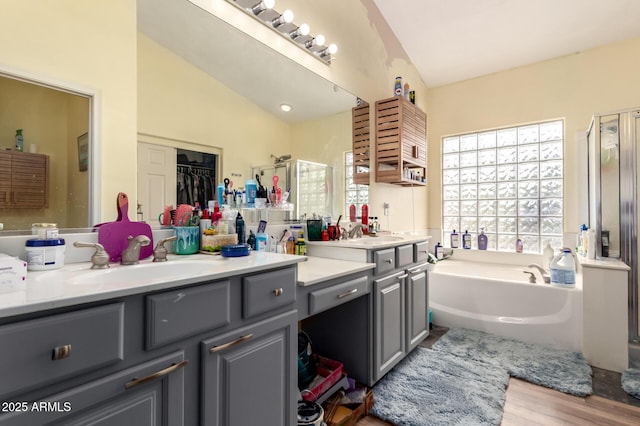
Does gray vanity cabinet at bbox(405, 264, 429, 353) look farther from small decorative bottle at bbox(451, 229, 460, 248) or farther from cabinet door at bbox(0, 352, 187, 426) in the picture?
cabinet door at bbox(0, 352, 187, 426)

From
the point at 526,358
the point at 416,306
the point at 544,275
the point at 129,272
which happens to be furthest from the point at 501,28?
the point at 129,272

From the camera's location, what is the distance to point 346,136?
2.54 m

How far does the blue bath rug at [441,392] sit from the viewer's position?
1.62m

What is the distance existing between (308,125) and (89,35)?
1.31 meters

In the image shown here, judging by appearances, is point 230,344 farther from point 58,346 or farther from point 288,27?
point 288,27

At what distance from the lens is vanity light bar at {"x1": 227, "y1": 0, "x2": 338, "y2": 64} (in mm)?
1769

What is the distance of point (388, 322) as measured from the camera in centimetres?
194

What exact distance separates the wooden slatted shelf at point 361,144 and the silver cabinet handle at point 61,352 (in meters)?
2.21

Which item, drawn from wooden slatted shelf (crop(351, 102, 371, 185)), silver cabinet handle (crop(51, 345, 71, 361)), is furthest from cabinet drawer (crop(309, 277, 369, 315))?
wooden slatted shelf (crop(351, 102, 371, 185))

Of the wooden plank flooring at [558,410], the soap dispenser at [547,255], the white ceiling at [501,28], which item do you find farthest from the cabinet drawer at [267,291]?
the soap dispenser at [547,255]

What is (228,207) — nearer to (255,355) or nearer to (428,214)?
(255,355)

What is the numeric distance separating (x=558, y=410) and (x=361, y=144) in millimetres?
2207

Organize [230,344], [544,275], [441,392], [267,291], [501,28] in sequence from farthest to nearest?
[501,28]
[544,275]
[441,392]
[267,291]
[230,344]

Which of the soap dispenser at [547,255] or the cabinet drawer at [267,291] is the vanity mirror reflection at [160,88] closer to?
the cabinet drawer at [267,291]
